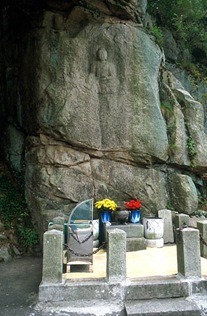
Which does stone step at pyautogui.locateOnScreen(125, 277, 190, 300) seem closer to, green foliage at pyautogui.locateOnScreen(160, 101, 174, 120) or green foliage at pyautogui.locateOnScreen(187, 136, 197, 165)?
green foliage at pyautogui.locateOnScreen(187, 136, 197, 165)

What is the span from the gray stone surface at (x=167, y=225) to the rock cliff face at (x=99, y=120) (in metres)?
0.38

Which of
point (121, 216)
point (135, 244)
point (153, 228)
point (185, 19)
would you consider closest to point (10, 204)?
point (121, 216)

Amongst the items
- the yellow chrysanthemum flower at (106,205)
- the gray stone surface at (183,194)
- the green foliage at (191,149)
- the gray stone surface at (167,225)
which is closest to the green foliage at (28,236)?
the yellow chrysanthemum flower at (106,205)

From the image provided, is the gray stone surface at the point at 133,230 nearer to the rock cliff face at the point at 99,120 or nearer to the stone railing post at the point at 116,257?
the rock cliff face at the point at 99,120

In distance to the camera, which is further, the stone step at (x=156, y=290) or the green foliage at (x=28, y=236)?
the green foliage at (x=28, y=236)

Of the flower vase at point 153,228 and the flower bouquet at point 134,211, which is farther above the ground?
the flower bouquet at point 134,211

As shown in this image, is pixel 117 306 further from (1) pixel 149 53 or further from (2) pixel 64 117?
(1) pixel 149 53

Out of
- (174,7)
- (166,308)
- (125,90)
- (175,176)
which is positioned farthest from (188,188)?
(174,7)

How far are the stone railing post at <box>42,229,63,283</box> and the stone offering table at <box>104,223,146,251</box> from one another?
2563mm

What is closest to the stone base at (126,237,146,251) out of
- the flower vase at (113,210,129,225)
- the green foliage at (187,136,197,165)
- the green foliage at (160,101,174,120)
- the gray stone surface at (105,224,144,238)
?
the gray stone surface at (105,224,144,238)

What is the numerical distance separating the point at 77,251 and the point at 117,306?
50.4 inches

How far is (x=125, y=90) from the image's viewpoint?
29.9 feet

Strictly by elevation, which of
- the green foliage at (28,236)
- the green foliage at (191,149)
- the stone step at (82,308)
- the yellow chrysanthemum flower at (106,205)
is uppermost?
the green foliage at (191,149)

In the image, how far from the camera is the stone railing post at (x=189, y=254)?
4.80m
